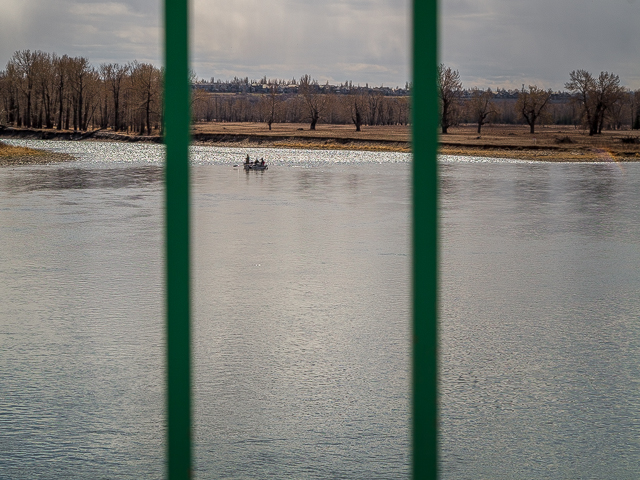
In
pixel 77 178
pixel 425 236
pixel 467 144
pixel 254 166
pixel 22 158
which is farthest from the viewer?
pixel 467 144

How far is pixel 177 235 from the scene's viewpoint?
1.60 meters

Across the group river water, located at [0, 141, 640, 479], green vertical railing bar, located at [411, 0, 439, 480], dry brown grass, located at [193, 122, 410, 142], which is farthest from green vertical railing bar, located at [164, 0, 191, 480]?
dry brown grass, located at [193, 122, 410, 142]

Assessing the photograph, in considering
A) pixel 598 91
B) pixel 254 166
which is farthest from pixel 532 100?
pixel 254 166

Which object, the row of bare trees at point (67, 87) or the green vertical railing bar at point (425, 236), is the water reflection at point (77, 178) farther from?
the row of bare trees at point (67, 87)

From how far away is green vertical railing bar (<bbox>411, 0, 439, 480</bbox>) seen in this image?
4.96 feet

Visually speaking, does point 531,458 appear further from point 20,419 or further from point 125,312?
point 125,312

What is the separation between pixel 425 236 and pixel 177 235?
481 millimetres

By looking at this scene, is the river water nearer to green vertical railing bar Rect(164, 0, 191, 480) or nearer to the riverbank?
green vertical railing bar Rect(164, 0, 191, 480)

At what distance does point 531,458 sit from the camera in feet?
16.4

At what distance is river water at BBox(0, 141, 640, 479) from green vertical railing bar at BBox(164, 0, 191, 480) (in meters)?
3.23

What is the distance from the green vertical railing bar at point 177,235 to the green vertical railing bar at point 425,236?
0.44m

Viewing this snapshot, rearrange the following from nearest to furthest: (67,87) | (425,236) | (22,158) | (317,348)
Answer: (425,236) → (317,348) → (22,158) → (67,87)

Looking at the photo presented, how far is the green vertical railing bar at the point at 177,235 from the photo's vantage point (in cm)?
156

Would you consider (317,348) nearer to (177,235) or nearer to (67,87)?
(177,235)
